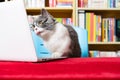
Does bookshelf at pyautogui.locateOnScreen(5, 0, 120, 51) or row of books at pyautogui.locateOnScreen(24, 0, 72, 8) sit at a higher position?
row of books at pyautogui.locateOnScreen(24, 0, 72, 8)

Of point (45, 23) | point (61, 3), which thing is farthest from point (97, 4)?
point (45, 23)

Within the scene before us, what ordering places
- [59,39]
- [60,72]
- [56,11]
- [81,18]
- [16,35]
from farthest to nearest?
[56,11] → [81,18] → [59,39] → [16,35] → [60,72]

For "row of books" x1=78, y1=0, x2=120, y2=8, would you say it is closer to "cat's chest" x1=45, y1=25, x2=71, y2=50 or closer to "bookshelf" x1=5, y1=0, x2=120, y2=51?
"bookshelf" x1=5, y1=0, x2=120, y2=51

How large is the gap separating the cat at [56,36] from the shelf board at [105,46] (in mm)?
813

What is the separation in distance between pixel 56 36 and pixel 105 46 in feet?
3.83

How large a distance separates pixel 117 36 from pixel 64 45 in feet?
3.64

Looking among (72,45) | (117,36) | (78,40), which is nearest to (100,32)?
(117,36)

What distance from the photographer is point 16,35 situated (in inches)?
29.2

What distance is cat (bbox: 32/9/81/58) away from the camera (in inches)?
57.8

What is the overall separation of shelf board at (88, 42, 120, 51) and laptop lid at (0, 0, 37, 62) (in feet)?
5.67

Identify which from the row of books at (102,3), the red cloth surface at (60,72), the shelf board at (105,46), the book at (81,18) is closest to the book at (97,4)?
the row of books at (102,3)

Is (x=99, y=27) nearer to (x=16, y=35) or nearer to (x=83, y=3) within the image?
(x=83, y=3)

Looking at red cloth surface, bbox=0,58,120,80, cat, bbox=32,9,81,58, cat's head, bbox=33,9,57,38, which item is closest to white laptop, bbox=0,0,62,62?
red cloth surface, bbox=0,58,120,80

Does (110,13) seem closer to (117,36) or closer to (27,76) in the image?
(117,36)
